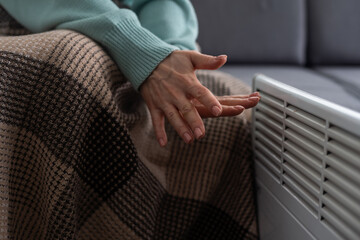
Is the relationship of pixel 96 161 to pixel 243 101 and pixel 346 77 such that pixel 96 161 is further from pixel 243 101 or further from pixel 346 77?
pixel 346 77

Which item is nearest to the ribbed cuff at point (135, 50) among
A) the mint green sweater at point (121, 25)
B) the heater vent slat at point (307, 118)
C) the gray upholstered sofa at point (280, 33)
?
the mint green sweater at point (121, 25)

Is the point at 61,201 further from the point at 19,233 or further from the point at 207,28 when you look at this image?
the point at 207,28

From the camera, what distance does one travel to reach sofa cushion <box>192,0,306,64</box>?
1316 mm

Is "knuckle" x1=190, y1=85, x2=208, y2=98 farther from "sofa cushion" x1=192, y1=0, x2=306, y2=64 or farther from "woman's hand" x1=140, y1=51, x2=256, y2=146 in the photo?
"sofa cushion" x1=192, y1=0, x2=306, y2=64

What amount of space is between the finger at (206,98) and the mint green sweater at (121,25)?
3.3 inches

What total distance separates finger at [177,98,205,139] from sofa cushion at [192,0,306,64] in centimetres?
79

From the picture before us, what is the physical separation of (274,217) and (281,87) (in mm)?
229

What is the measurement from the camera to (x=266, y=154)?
2.23ft

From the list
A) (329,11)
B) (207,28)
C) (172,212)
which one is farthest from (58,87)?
(329,11)

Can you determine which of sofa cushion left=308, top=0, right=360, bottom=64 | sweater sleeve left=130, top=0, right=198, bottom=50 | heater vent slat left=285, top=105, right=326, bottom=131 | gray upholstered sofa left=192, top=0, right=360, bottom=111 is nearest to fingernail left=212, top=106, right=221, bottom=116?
heater vent slat left=285, top=105, right=326, bottom=131

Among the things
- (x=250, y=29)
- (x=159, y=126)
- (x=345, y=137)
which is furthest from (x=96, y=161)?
(x=250, y=29)

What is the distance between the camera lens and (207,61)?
1.90ft

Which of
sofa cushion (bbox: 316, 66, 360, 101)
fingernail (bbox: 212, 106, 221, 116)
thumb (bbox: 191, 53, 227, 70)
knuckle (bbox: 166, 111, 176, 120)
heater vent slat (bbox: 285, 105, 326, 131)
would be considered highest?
thumb (bbox: 191, 53, 227, 70)

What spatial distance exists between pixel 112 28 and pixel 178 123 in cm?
21
